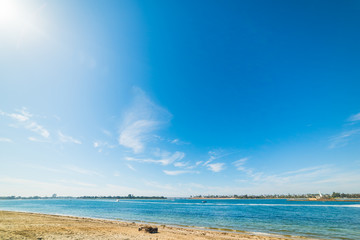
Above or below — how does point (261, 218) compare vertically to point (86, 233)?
below

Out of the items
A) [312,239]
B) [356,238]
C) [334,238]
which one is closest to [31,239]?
[312,239]

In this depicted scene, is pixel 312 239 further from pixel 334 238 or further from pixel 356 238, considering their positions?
pixel 356 238

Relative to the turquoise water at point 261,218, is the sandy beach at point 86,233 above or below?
above

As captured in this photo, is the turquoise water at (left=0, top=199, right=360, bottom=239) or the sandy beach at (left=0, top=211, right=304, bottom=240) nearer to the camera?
the sandy beach at (left=0, top=211, right=304, bottom=240)

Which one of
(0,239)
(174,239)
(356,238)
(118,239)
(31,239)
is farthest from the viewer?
(356,238)

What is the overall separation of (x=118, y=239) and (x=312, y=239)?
24.6 metres

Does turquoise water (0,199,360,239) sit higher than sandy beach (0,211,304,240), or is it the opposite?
sandy beach (0,211,304,240)

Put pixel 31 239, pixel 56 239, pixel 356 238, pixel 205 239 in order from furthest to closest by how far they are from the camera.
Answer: pixel 356 238, pixel 205 239, pixel 56 239, pixel 31 239

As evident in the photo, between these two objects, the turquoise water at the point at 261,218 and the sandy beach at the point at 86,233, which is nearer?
the sandy beach at the point at 86,233

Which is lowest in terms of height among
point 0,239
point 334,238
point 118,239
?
point 334,238

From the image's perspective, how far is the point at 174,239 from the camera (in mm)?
A: 18797

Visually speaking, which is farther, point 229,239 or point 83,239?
point 229,239

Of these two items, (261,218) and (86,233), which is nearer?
(86,233)

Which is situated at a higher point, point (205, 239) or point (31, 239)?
point (31, 239)
